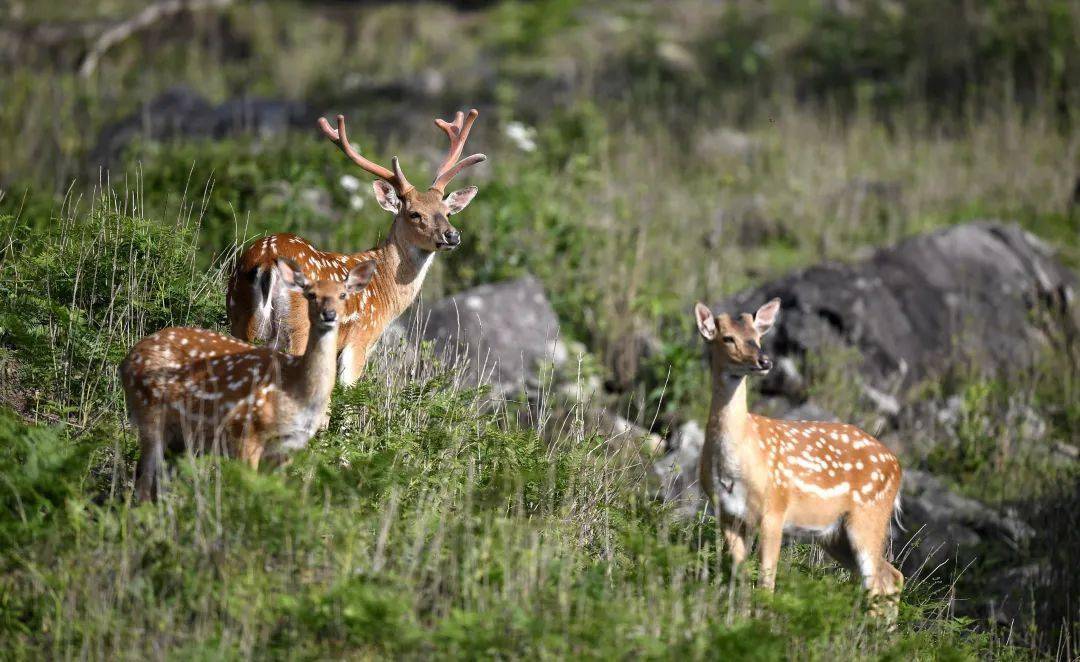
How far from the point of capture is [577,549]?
6.71m

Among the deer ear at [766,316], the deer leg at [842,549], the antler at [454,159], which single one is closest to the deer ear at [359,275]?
the antler at [454,159]

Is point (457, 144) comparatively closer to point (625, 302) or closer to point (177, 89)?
point (625, 302)

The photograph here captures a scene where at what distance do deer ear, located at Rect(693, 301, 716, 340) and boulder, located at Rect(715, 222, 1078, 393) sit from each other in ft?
14.4

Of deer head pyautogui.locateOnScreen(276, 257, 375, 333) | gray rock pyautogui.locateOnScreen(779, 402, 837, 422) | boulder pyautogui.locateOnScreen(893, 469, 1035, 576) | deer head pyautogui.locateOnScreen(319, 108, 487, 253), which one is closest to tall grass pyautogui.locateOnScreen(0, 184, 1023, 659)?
deer head pyautogui.locateOnScreen(276, 257, 375, 333)

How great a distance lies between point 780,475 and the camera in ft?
24.0

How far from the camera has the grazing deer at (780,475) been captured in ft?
23.2

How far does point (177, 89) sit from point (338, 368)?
9.93 meters

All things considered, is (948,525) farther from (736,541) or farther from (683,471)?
(736,541)

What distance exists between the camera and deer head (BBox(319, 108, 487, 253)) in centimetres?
852

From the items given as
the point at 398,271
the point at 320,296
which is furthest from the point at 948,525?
the point at 320,296

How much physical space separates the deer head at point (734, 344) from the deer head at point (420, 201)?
5.67 feet

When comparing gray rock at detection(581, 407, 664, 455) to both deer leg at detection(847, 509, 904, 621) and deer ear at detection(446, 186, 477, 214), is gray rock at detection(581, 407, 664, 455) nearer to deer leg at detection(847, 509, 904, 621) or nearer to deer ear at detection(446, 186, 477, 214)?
deer leg at detection(847, 509, 904, 621)

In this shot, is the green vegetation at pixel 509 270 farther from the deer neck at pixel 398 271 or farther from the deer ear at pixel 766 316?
the deer ear at pixel 766 316

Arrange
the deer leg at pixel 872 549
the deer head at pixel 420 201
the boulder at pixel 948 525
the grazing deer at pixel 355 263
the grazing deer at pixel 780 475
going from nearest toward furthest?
the grazing deer at pixel 780 475
the deer leg at pixel 872 549
the grazing deer at pixel 355 263
the deer head at pixel 420 201
the boulder at pixel 948 525
